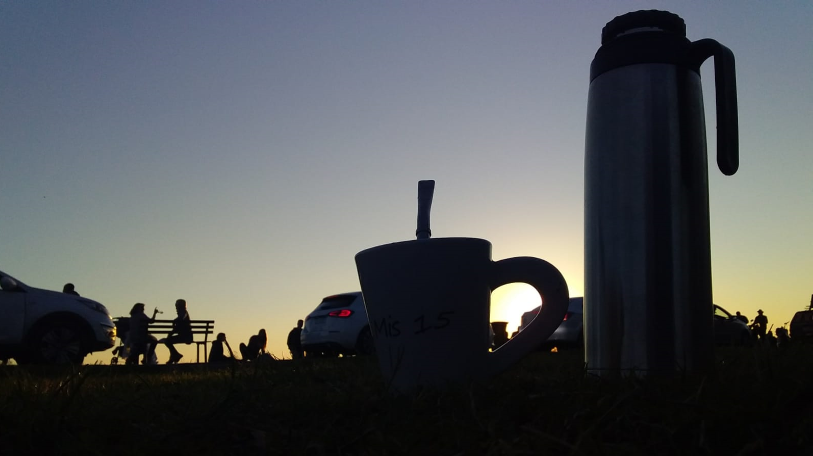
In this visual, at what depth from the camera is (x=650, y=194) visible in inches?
77.9

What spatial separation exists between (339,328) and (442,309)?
499 inches

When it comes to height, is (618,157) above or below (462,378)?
above

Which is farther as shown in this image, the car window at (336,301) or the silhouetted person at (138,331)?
the car window at (336,301)

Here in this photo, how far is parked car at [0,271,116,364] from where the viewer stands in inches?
421

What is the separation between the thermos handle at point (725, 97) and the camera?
2.09 meters

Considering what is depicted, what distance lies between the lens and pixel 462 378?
1692 millimetres

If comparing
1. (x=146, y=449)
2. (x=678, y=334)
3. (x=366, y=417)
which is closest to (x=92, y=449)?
(x=146, y=449)

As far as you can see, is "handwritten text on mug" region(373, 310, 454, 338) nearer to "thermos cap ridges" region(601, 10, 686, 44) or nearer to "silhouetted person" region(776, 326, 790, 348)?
"thermos cap ridges" region(601, 10, 686, 44)

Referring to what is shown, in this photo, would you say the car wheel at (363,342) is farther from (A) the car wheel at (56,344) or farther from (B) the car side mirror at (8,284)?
(B) the car side mirror at (8,284)

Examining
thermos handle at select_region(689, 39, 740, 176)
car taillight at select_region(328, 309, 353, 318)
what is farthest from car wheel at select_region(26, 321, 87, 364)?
thermos handle at select_region(689, 39, 740, 176)

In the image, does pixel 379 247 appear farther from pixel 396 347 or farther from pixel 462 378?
pixel 462 378

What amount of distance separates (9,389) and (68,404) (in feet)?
2.22

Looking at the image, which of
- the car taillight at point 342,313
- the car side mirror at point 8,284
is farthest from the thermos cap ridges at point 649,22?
the car taillight at point 342,313

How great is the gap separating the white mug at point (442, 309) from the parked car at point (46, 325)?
1022 cm
